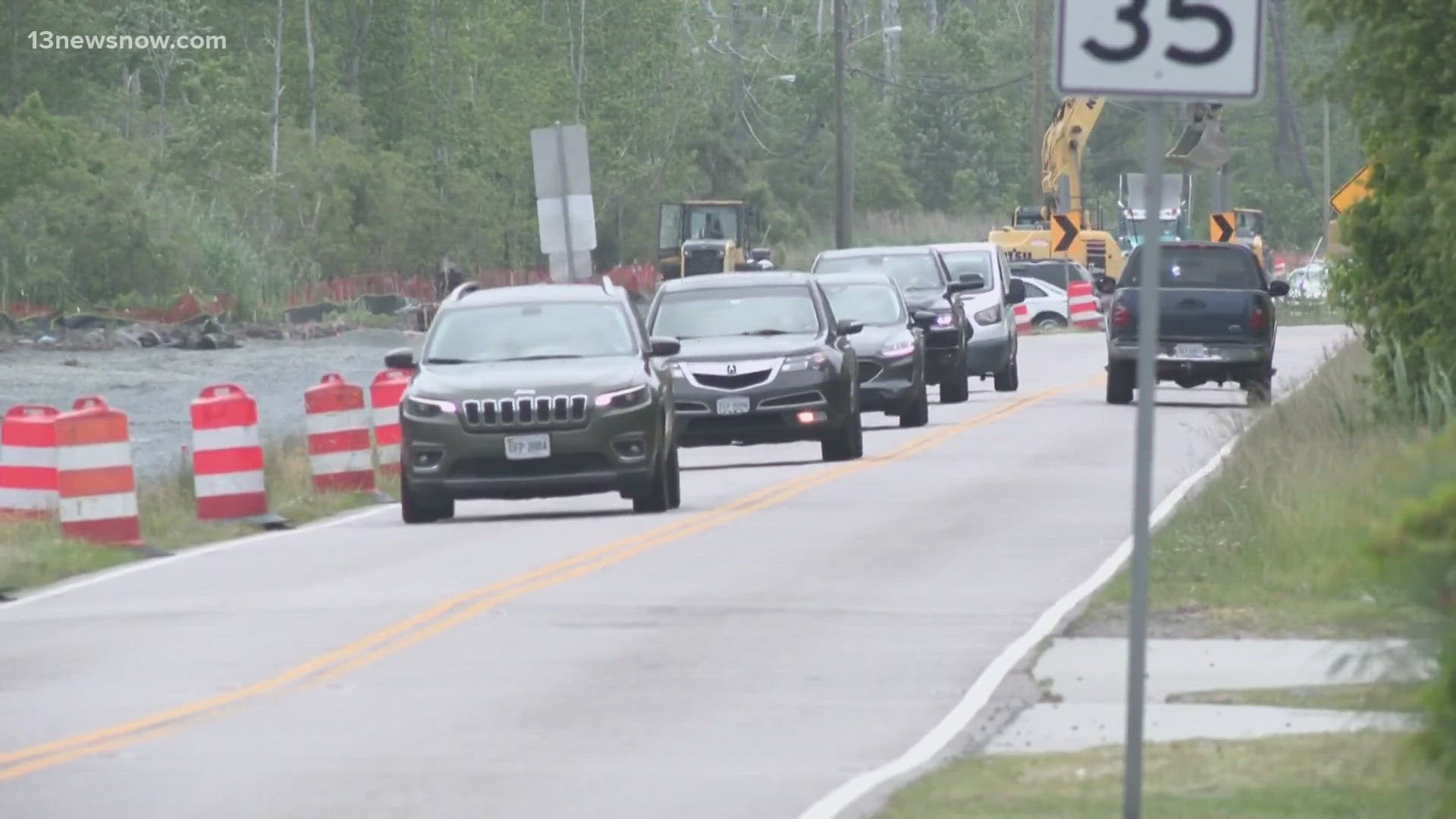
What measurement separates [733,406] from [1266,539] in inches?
361

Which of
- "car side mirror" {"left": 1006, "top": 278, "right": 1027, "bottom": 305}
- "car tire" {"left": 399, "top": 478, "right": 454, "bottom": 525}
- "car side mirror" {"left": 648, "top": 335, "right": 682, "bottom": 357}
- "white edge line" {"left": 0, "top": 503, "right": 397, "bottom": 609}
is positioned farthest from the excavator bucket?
"car tire" {"left": 399, "top": 478, "right": 454, "bottom": 525}

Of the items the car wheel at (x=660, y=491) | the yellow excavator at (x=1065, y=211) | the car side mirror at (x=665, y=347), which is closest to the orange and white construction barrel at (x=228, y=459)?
the car wheel at (x=660, y=491)

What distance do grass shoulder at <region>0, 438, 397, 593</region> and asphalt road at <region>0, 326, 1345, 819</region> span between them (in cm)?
48

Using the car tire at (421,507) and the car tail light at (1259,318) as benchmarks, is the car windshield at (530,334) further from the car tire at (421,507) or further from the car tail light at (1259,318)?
the car tail light at (1259,318)

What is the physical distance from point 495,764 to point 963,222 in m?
92.8

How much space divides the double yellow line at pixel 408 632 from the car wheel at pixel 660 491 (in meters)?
0.31

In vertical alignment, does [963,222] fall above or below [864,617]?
below

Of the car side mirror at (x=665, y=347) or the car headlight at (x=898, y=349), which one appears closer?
the car side mirror at (x=665, y=347)

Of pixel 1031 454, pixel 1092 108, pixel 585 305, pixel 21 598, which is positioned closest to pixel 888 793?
pixel 21 598

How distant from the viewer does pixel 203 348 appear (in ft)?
191

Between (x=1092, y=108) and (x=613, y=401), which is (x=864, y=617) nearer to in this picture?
(x=613, y=401)

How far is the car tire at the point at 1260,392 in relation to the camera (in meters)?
31.8

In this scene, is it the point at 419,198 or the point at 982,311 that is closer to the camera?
the point at 982,311

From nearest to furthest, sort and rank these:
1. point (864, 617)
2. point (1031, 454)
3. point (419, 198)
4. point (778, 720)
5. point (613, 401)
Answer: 1. point (778, 720)
2. point (864, 617)
3. point (613, 401)
4. point (1031, 454)
5. point (419, 198)
